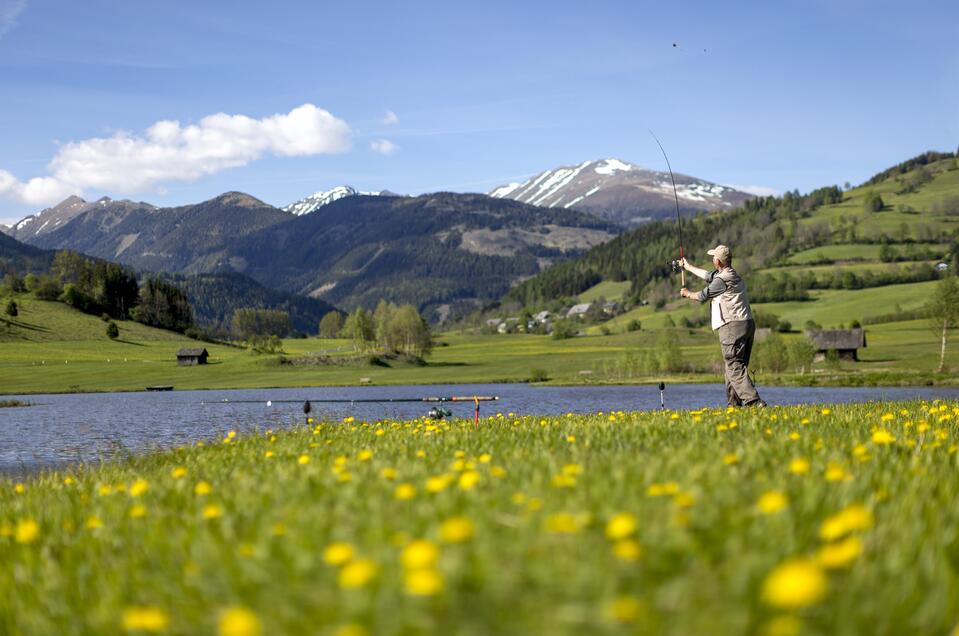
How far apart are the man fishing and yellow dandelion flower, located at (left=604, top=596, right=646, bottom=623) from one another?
14.7m

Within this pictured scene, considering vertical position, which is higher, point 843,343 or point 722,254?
point 722,254

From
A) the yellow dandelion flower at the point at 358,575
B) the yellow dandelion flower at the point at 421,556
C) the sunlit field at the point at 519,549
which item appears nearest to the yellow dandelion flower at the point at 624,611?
the sunlit field at the point at 519,549

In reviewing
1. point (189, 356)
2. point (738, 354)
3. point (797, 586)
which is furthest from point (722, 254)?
point (189, 356)

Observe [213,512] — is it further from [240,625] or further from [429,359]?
[429,359]

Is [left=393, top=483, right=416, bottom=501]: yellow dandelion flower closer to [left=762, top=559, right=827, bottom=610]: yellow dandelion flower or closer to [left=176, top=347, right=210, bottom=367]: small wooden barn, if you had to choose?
[left=762, top=559, right=827, bottom=610]: yellow dandelion flower

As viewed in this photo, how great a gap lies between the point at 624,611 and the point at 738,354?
607 inches

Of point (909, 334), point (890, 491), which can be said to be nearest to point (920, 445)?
point (890, 491)

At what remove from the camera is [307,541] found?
4.15 m

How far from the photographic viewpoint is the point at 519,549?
11.9ft

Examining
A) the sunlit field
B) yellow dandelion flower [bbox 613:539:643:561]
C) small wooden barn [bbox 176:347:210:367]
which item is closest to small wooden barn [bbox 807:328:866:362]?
small wooden barn [bbox 176:347:210:367]

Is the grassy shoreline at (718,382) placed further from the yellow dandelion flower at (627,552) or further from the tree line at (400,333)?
the yellow dandelion flower at (627,552)

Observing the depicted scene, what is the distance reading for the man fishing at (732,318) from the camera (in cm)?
1723

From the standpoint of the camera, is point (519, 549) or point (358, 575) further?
point (519, 549)

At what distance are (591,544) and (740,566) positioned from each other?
64 cm
